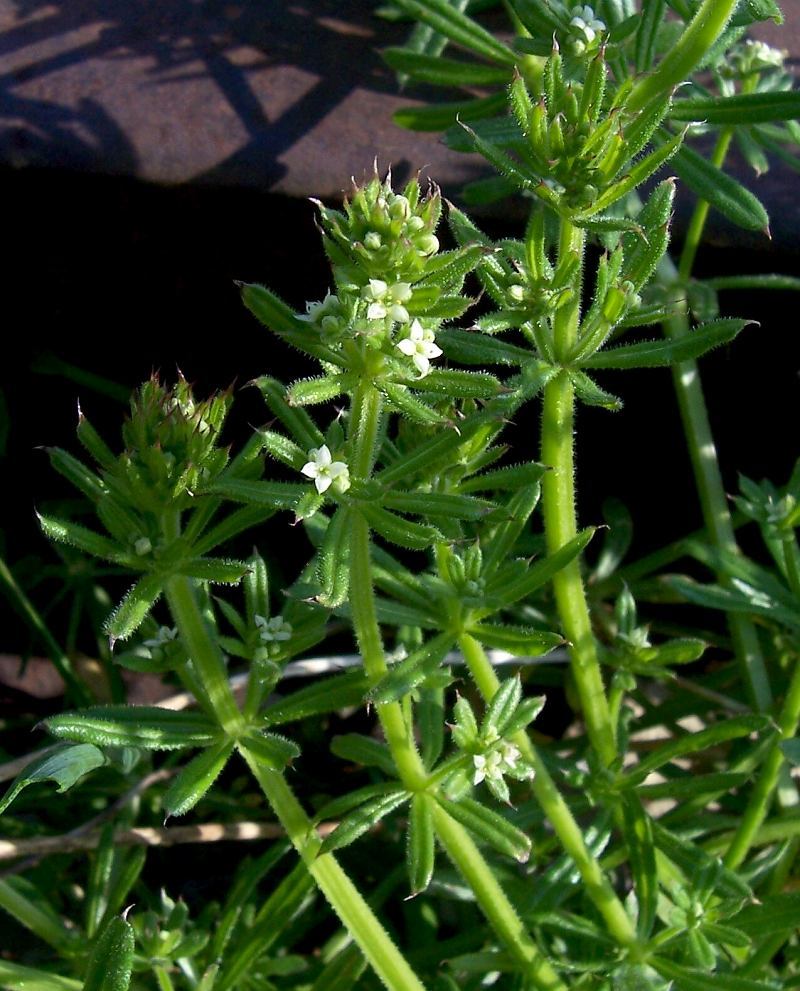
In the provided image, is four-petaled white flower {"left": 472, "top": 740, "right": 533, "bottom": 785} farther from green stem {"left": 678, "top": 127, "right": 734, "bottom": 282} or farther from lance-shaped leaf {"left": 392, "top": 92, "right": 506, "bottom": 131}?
lance-shaped leaf {"left": 392, "top": 92, "right": 506, "bottom": 131}

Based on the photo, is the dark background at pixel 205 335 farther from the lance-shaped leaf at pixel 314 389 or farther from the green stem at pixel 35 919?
the green stem at pixel 35 919

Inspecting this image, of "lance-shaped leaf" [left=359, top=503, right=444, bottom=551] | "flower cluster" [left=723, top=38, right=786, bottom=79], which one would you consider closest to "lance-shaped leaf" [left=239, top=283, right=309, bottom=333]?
"lance-shaped leaf" [left=359, top=503, right=444, bottom=551]

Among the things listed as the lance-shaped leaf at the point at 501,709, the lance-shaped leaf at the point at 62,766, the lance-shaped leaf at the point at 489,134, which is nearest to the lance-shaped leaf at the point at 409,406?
the lance-shaped leaf at the point at 501,709

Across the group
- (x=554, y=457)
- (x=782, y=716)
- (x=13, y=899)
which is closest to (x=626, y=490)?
(x=782, y=716)

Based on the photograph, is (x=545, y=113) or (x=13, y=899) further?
(x=13, y=899)

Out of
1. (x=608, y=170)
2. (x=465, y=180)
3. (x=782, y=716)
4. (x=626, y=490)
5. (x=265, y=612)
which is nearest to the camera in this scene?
(x=608, y=170)

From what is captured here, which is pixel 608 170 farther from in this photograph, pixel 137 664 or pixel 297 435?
pixel 137 664

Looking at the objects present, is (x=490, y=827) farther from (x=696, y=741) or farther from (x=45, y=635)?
(x=45, y=635)
